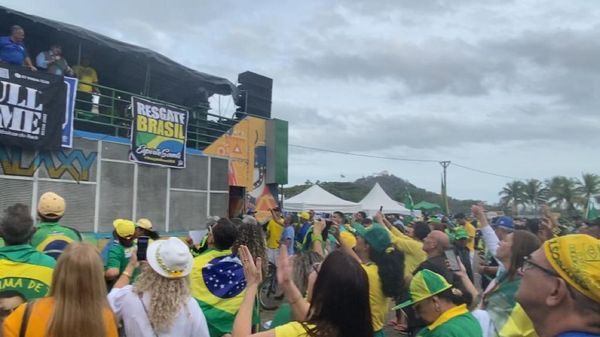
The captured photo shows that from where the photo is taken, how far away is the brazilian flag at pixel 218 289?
3.91 metres

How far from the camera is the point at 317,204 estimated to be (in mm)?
28031

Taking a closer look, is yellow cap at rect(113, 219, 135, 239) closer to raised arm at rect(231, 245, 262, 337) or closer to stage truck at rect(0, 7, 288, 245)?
raised arm at rect(231, 245, 262, 337)

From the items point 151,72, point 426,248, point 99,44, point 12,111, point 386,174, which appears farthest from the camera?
point 386,174

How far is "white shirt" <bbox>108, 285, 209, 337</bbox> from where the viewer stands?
2898 millimetres

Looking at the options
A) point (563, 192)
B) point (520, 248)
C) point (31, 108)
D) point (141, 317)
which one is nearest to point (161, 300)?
point (141, 317)

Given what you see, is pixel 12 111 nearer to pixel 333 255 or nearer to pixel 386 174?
pixel 333 255

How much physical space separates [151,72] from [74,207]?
6914 mm

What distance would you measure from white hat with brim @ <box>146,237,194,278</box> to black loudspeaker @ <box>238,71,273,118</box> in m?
15.2

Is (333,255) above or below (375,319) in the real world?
above

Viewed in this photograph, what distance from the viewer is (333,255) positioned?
232cm

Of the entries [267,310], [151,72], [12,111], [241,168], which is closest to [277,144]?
[241,168]

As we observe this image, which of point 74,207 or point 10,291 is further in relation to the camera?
point 74,207

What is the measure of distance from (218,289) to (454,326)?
1893mm

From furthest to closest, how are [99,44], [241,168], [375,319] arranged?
1. [241,168]
2. [99,44]
3. [375,319]
